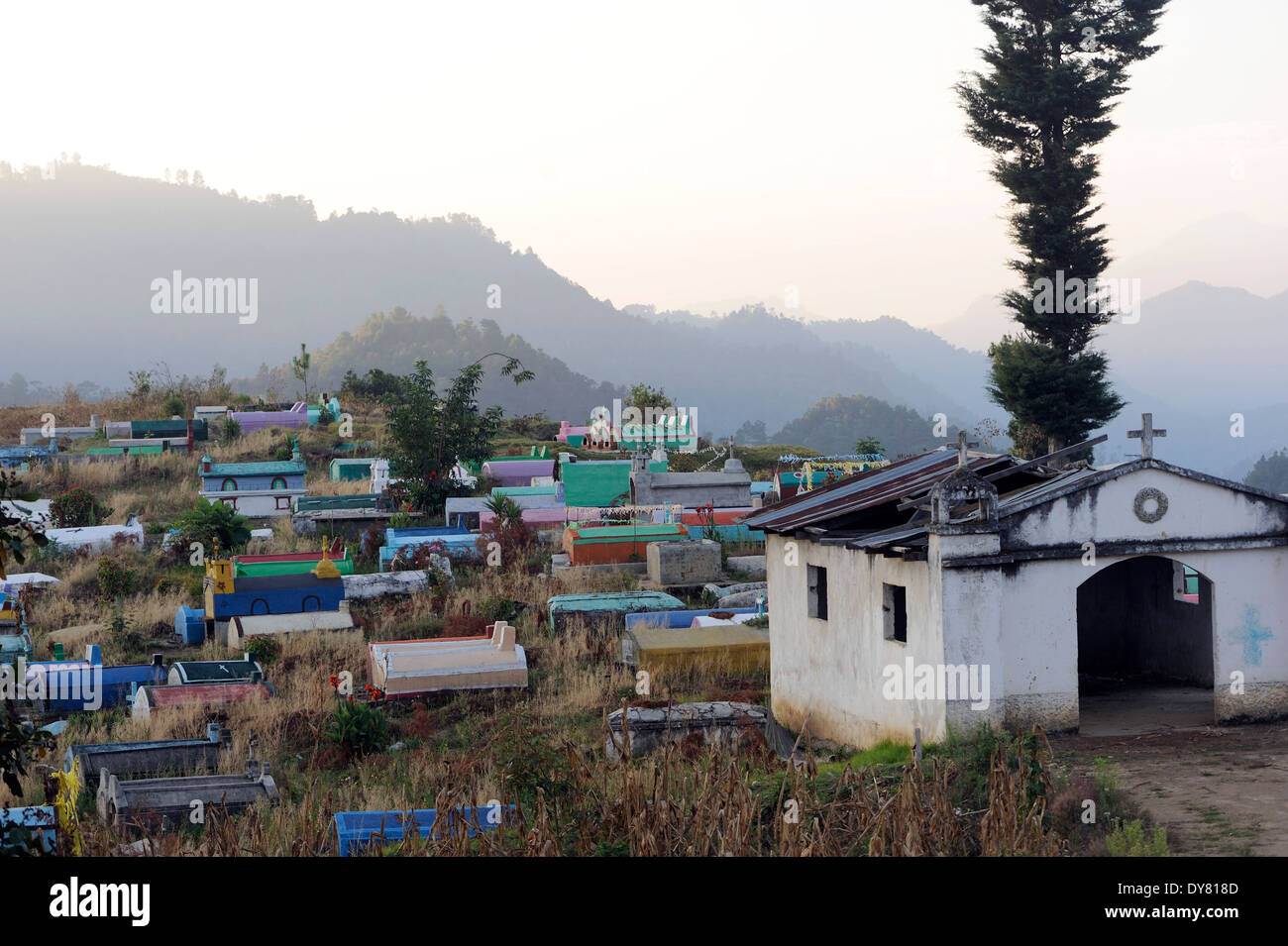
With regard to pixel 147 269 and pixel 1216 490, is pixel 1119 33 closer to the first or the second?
pixel 1216 490

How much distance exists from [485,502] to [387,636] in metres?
8.76

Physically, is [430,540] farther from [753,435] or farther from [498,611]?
[753,435]

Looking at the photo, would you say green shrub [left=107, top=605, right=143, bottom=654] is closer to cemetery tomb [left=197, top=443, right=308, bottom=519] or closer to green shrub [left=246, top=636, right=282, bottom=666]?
green shrub [left=246, top=636, right=282, bottom=666]

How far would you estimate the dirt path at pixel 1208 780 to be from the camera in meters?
8.22

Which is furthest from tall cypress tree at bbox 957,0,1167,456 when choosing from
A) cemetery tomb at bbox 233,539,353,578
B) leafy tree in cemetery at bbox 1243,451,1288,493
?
leafy tree in cemetery at bbox 1243,451,1288,493

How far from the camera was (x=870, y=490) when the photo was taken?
14.7 metres

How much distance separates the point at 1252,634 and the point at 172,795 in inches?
419

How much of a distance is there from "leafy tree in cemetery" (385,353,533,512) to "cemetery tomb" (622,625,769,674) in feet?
40.8

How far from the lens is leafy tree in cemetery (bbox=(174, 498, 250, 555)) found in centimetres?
2422

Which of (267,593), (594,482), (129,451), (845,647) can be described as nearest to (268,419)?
(129,451)

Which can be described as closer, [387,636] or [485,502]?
[387,636]

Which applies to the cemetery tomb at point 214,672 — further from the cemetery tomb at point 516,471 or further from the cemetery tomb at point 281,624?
the cemetery tomb at point 516,471

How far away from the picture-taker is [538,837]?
22.7ft
